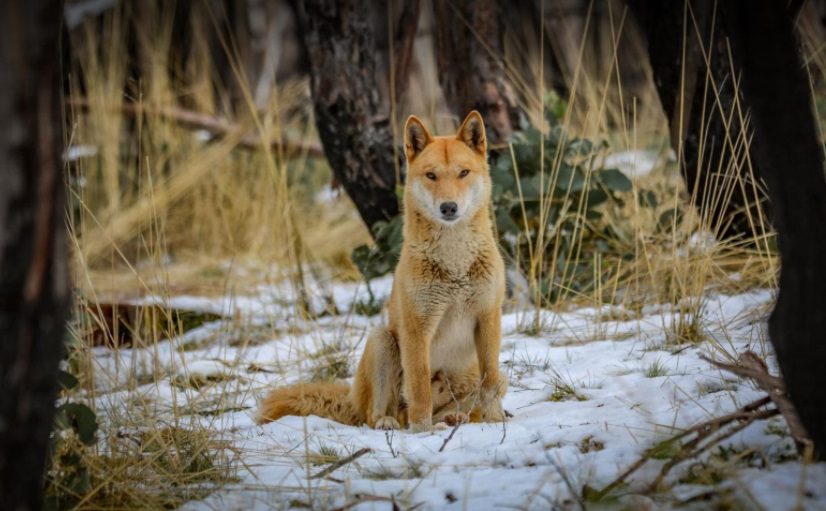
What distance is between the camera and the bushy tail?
→ 3619 millimetres

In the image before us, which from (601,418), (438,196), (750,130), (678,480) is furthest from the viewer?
(750,130)

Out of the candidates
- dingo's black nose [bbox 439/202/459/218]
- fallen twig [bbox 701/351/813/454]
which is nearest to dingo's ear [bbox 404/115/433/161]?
dingo's black nose [bbox 439/202/459/218]

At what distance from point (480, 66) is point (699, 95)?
4.91 feet

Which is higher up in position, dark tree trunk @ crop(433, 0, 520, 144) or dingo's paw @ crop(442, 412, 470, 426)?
dark tree trunk @ crop(433, 0, 520, 144)

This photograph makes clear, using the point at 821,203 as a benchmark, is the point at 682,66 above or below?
above

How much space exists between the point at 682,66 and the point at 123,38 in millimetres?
5437

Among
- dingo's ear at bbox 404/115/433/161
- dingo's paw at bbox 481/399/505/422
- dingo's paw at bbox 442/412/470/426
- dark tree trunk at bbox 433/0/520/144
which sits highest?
dark tree trunk at bbox 433/0/520/144

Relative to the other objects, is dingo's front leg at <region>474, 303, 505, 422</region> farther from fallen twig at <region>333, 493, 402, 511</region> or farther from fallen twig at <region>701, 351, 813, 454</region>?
fallen twig at <region>701, 351, 813, 454</region>

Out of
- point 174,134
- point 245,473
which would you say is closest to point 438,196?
point 245,473

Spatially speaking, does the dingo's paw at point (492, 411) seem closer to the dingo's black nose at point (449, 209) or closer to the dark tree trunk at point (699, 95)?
the dingo's black nose at point (449, 209)

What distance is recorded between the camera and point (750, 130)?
4555mm

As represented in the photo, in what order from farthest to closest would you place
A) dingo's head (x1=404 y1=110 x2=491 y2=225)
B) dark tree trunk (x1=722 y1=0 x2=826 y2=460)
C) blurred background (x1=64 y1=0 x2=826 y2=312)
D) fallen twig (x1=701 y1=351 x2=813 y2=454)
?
blurred background (x1=64 y1=0 x2=826 y2=312), dingo's head (x1=404 y1=110 x2=491 y2=225), fallen twig (x1=701 y1=351 x2=813 y2=454), dark tree trunk (x1=722 y1=0 x2=826 y2=460)

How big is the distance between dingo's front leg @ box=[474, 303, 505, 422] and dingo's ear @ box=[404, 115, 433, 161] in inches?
34.9

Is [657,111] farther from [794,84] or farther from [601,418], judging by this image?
[794,84]
